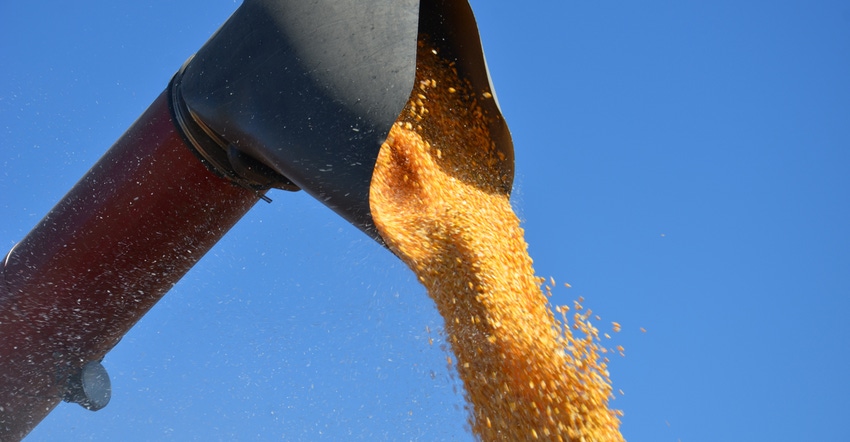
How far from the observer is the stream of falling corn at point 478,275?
283 cm

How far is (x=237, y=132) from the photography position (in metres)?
2.79

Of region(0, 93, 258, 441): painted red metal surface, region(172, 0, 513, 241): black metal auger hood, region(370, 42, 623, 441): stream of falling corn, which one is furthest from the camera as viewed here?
region(0, 93, 258, 441): painted red metal surface

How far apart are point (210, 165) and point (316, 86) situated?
61 centimetres

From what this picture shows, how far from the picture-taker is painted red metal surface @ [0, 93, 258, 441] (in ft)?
9.94

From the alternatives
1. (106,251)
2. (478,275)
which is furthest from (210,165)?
(478,275)

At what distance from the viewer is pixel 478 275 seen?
117 inches

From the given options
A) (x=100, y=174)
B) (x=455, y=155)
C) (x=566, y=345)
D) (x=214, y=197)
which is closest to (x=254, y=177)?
(x=214, y=197)

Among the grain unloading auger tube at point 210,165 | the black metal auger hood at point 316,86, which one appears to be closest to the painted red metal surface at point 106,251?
the grain unloading auger tube at point 210,165

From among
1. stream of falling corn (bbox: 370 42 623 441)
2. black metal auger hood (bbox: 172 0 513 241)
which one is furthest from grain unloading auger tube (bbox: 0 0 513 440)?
stream of falling corn (bbox: 370 42 623 441)

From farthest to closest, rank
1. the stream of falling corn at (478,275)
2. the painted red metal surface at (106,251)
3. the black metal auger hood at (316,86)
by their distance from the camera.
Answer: the painted red metal surface at (106,251) → the stream of falling corn at (478,275) → the black metal auger hood at (316,86)

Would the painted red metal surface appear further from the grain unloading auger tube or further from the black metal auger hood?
the black metal auger hood

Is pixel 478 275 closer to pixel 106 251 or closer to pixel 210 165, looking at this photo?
pixel 210 165

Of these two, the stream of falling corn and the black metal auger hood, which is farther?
the stream of falling corn

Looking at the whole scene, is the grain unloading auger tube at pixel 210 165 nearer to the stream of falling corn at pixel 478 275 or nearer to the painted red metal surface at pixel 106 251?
the painted red metal surface at pixel 106 251
